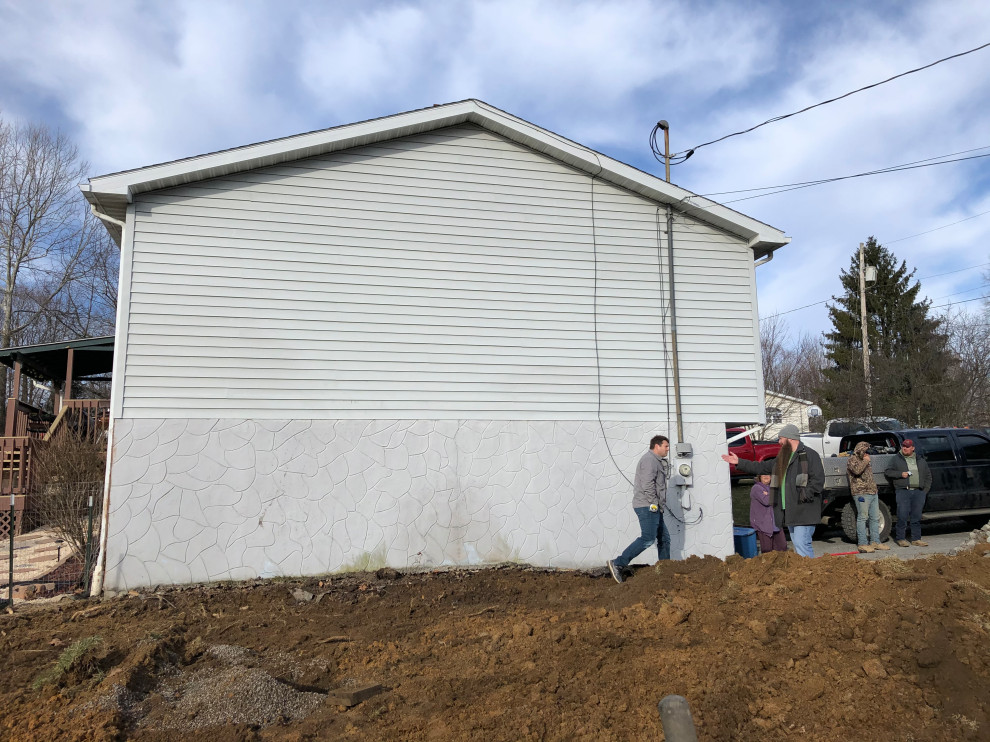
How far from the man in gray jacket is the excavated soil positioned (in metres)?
0.63

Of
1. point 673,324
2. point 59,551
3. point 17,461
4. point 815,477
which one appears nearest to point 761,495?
point 815,477

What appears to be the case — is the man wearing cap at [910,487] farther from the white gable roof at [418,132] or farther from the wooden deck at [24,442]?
the wooden deck at [24,442]

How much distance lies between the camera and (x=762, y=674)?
483 centimetres

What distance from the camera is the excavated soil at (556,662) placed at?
4.40m

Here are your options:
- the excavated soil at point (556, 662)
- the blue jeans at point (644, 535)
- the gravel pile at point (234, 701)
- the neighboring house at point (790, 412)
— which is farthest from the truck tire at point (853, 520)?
the neighboring house at point (790, 412)

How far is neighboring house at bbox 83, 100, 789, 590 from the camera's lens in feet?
28.1

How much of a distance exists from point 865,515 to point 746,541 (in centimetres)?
243

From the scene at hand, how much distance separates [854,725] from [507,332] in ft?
20.8

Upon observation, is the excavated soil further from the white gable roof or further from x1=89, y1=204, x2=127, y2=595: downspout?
the white gable roof

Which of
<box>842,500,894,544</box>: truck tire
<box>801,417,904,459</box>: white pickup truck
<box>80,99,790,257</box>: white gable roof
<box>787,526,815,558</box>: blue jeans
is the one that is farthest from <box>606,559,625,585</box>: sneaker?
<box>801,417,904,459</box>: white pickup truck

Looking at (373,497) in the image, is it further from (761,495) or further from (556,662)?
(761,495)

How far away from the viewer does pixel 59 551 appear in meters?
9.78

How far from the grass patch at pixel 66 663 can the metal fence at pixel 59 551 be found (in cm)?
281

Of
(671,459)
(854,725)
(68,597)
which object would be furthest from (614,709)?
(68,597)
